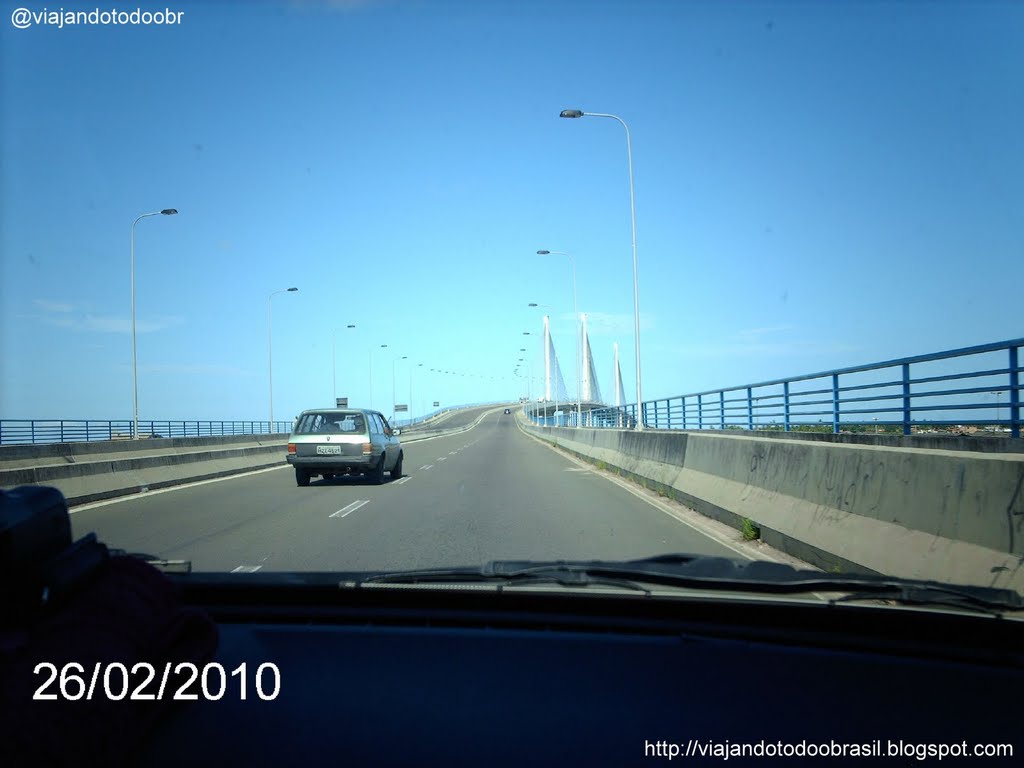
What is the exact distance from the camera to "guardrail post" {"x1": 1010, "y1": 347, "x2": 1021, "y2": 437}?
10.9 metres

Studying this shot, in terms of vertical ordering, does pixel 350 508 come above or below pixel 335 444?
below

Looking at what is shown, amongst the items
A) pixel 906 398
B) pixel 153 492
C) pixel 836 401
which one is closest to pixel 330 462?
pixel 153 492

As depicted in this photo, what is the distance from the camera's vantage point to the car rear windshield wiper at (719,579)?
3125 millimetres

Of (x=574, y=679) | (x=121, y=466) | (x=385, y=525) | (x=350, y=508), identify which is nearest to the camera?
(x=574, y=679)

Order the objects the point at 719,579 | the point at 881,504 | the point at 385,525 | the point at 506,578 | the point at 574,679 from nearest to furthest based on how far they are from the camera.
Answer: the point at 574,679 → the point at 719,579 → the point at 506,578 → the point at 881,504 → the point at 385,525

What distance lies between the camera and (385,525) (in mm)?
10812

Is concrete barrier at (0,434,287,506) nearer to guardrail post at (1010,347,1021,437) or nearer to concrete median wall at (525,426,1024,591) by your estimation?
concrete median wall at (525,426,1024,591)

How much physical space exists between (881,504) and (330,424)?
1357 cm

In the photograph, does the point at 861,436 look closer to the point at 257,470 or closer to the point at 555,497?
the point at 555,497

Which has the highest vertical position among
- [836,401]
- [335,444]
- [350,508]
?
[836,401]

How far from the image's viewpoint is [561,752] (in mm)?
2072

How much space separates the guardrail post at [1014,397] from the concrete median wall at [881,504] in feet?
13.1

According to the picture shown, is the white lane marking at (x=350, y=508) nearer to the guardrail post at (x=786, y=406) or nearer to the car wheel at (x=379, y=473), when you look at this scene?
the car wheel at (x=379, y=473)

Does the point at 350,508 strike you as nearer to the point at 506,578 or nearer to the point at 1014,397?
the point at 506,578
